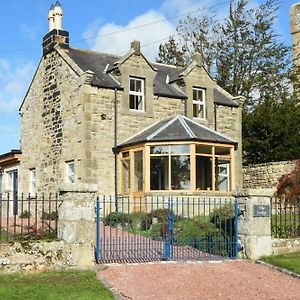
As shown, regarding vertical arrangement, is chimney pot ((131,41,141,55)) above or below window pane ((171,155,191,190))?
above

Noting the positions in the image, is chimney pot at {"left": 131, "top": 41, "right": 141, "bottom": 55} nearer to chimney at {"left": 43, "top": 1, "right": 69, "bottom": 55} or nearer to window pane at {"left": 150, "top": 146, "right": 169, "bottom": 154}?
chimney at {"left": 43, "top": 1, "right": 69, "bottom": 55}

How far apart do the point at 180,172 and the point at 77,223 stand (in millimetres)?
10031

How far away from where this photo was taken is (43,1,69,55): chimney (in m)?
24.0

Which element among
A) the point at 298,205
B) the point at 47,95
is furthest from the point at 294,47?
the point at 298,205

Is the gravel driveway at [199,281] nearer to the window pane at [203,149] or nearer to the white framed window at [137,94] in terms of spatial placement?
the window pane at [203,149]

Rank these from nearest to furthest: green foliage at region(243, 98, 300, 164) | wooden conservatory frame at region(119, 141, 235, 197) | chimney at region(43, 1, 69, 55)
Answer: wooden conservatory frame at region(119, 141, 235, 197)
chimney at region(43, 1, 69, 55)
green foliage at region(243, 98, 300, 164)

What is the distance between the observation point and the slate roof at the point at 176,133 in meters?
20.7

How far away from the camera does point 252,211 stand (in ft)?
44.2

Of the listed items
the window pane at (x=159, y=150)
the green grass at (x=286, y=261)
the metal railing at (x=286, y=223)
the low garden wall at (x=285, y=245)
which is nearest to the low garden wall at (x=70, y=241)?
the green grass at (x=286, y=261)

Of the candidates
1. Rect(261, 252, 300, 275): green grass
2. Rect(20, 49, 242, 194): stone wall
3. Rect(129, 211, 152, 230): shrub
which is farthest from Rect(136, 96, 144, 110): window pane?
Rect(261, 252, 300, 275): green grass

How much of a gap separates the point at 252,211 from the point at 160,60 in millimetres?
27766

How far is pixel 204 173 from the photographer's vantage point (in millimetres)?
21547

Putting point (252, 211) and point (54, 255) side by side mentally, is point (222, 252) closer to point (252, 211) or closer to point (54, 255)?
point (252, 211)

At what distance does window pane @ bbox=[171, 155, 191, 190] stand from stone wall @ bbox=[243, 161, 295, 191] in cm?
574
